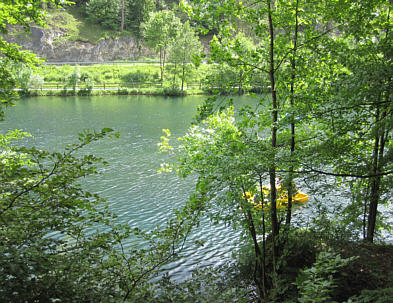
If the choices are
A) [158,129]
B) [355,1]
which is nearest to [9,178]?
[355,1]

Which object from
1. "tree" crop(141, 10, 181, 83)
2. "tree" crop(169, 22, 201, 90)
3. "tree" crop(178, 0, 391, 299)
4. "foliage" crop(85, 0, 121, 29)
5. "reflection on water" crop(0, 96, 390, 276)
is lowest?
"reflection on water" crop(0, 96, 390, 276)

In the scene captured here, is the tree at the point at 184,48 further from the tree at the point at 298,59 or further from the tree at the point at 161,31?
the tree at the point at 298,59

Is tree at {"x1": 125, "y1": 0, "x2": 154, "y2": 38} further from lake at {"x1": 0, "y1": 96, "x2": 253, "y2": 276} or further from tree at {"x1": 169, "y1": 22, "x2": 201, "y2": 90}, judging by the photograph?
lake at {"x1": 0, "y1": 96, "x2": 253, "y2": 276}

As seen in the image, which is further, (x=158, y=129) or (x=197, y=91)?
(x=197, y=91)

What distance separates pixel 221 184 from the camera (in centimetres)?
490

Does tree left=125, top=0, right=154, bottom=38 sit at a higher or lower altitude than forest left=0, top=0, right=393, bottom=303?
higher

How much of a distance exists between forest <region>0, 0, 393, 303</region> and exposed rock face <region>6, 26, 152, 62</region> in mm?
74198

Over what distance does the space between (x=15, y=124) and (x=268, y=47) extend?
1062 inches

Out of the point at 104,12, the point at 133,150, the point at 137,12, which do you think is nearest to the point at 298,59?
the point at 133,150

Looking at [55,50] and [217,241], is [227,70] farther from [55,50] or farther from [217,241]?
[55,50]

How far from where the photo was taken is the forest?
3342mm

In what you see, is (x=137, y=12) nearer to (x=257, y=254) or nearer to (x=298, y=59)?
(x=298, y=59)

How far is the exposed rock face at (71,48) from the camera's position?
73062 millimetres

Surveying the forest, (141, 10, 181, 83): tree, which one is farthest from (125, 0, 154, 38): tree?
the forest
